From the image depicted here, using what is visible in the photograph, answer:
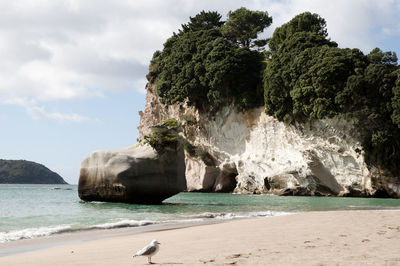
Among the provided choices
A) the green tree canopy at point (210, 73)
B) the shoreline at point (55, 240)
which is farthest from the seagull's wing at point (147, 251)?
the green tree canopy at point (210, 73)

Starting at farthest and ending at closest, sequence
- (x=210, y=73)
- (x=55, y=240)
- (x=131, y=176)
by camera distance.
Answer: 1. (x=210, y=73)
2. (x=131, y=176)
3. (x=55, y=240)

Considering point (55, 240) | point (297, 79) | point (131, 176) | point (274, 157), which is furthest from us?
point (274, 157)

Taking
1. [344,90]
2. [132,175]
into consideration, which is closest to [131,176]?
[132,175]

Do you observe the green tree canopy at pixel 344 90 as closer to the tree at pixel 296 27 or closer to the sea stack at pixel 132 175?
the tree at pixel 296 27

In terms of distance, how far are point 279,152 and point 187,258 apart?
41214 millimetres

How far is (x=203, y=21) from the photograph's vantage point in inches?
2598

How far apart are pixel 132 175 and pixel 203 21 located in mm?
47356

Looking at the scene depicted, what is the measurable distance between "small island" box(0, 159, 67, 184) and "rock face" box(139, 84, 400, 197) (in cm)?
9722

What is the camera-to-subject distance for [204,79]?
→ 157 feet

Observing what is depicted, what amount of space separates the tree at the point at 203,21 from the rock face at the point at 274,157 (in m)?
14.5

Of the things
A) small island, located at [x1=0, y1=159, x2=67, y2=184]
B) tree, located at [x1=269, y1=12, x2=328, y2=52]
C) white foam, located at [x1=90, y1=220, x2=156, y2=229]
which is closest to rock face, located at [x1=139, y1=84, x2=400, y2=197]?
tree, located at [x1=269, y1=12, x2=328, y2=52]

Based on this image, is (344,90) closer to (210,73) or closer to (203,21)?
(210,73)

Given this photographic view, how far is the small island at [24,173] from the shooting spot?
139375 millimetres

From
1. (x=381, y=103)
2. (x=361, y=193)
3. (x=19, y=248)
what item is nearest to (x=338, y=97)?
(x=381, y=103)
